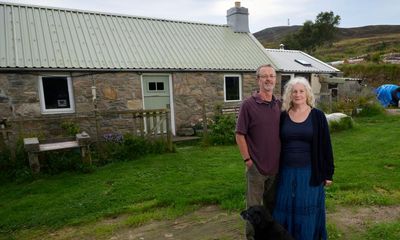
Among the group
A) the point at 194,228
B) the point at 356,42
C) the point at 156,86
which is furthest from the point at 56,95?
the point at 356,42

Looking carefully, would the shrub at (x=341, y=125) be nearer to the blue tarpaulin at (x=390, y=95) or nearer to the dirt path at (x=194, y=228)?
the dirt path at (x=194, y=228)

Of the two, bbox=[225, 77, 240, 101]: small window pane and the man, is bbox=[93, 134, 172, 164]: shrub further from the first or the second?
the man

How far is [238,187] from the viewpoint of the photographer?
211 inches

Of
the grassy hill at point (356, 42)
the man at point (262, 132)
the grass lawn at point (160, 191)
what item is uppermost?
the grassy hill at point (356, 42)

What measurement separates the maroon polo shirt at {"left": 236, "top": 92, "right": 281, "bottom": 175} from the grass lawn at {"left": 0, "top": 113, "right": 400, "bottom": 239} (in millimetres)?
1549

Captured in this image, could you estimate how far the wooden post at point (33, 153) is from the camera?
21.2 feet

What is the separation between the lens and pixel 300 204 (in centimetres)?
297

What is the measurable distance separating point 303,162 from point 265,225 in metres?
0.70

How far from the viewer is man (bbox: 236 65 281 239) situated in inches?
120

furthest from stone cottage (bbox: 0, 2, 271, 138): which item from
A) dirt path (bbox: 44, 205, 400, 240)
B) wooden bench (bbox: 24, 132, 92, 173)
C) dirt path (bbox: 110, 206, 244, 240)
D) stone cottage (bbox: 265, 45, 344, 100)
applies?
dirt path (bbox: 110, 206, 244, 240)

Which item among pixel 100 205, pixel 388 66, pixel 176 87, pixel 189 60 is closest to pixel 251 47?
pixel 189 60

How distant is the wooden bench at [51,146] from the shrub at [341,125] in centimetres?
821

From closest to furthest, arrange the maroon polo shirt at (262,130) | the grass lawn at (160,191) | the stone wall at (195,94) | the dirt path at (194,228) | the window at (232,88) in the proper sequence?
the maroon polo shirt at (262,130), the dirt path at (194,228), the grass lawn at (160,191), the stone wall at (195,94), the window at (232,88)

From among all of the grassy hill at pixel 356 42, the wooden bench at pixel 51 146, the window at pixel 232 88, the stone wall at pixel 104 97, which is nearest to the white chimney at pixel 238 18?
the stone wall at pixel 104 97
